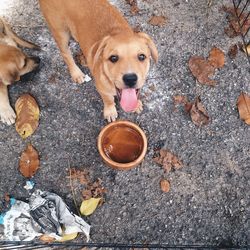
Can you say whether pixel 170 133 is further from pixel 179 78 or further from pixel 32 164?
pixel 32 164

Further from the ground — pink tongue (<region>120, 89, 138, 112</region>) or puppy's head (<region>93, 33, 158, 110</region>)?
puppy's head (<region>93, 33, 158, 110</region>)

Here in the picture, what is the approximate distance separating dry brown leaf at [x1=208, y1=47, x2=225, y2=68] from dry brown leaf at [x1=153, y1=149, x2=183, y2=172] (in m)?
1.28

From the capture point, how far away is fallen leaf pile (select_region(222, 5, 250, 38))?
4.54m

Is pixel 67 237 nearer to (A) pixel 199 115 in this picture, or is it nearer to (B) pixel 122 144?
(B) pixel 122 144


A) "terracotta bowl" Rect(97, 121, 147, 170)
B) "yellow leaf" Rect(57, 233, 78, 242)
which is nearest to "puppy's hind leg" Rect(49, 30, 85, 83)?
"terracotta bowl" Rect(97, 121, 147, 170)

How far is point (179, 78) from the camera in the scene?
429cm

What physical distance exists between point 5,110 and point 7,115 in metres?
0.06

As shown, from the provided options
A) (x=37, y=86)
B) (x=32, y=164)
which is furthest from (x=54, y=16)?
(x=32, y=164)

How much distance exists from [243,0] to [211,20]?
57 centimetres

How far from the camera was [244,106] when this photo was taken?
13.5ft

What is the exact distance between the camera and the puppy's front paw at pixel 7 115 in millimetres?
3980

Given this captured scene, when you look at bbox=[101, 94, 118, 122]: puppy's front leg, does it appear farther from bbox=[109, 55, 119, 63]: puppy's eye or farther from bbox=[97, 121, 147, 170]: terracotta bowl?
bbox=[109, 55, 119, 63]: puppy's eye

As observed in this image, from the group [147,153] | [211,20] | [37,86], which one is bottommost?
[147,153]

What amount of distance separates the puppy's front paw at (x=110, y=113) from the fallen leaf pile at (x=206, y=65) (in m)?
1.08
